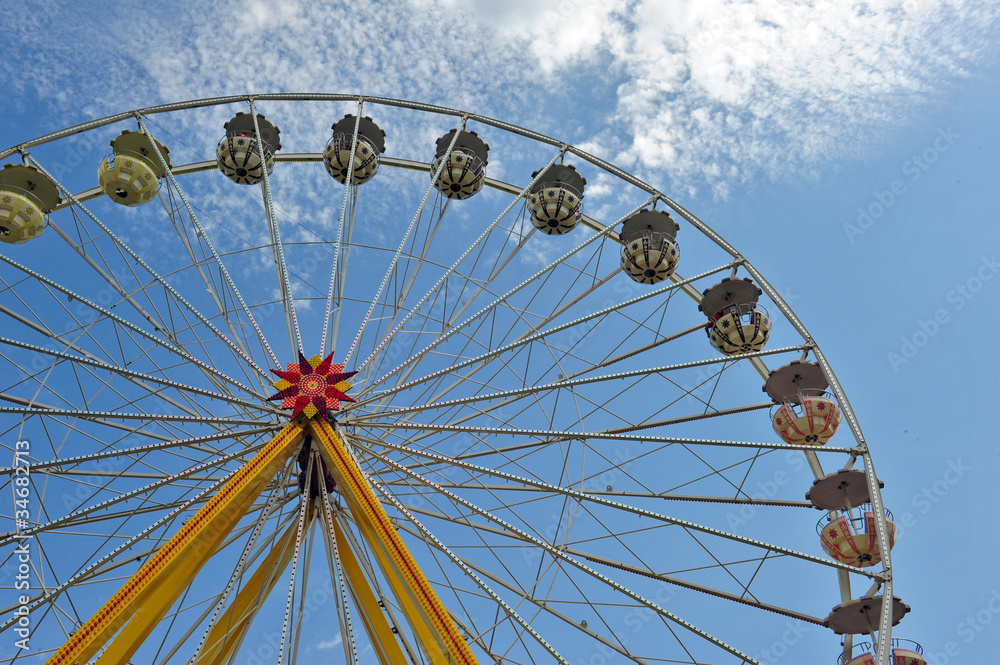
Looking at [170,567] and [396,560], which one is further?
[396,560]

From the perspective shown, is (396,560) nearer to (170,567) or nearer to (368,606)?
(368,606)

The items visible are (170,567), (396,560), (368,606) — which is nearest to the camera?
(170,567)

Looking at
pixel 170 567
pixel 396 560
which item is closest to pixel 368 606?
pixel 396 560

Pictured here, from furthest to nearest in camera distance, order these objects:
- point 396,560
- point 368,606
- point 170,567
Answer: point 368,606 → point 396,560 → point 170,567

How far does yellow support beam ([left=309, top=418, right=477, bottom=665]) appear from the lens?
9375 mm

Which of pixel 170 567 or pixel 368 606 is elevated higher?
pixel 170 567

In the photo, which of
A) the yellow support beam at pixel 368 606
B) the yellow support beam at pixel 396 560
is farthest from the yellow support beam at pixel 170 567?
the yellow support beam at pixel 368 606

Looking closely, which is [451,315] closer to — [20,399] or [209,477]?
[209,477]

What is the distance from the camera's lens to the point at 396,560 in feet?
33.6

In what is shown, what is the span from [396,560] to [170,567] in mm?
2671

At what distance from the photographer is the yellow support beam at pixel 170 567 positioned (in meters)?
9.29

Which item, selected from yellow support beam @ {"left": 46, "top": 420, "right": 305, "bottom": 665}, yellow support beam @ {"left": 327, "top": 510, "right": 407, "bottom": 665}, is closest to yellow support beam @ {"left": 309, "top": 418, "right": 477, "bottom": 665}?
yellow support beam @ {"left": 46, "top": 420, "right": 305, "bottom": 665}

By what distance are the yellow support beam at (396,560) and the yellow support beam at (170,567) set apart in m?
0.69

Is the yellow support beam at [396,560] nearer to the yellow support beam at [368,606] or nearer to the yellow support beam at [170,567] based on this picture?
the yellow support beam at [170,567]
